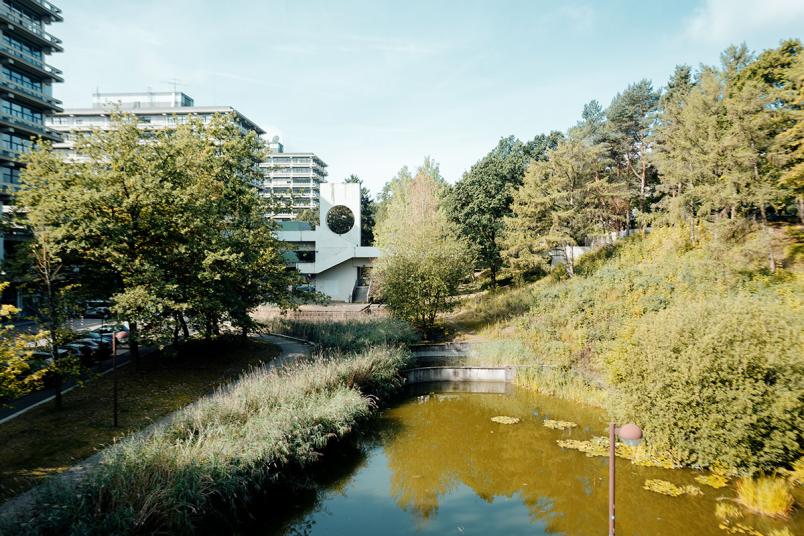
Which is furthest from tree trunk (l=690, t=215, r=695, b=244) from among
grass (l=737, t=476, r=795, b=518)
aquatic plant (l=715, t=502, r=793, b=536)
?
aquatic plant (l=715, t=502, r=793, b=536)

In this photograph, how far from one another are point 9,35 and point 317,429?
44432mm

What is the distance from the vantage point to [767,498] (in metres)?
9.48

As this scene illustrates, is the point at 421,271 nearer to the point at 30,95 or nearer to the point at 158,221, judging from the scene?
the point at 158,221

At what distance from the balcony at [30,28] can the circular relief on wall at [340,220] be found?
91.7ft

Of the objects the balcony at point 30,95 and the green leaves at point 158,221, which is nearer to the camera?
the green leaves at point 158,221

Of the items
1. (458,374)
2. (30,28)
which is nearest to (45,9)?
(30,28)

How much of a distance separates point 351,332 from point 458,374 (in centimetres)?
573

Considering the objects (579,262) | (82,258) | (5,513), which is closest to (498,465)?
(5,513)

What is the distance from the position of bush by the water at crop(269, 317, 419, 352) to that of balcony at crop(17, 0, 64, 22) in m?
35.7

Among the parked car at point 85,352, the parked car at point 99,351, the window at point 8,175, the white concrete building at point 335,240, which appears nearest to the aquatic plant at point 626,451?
the parked car at point 85,352

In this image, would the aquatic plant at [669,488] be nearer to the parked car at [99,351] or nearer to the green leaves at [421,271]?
the green leaves at [421,271]

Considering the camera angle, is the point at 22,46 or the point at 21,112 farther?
the point at 22,46

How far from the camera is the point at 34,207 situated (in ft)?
48.9

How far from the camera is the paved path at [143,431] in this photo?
797 centimetres
